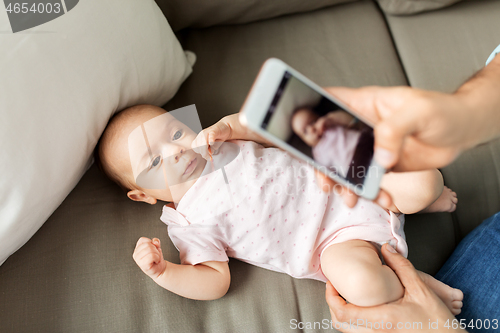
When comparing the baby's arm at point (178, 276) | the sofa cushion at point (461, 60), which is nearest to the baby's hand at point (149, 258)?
the baby's arm at point (178, 276)

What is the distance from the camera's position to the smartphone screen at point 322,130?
54 cm

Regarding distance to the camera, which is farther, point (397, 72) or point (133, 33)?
point (397, 72)

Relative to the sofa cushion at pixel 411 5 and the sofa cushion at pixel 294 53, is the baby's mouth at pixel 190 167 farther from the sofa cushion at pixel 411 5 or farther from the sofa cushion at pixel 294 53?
the sofa cushion at pixel 411 5

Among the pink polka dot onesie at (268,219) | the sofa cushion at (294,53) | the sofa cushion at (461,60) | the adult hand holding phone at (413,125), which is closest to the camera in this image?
the adult hand holding phone at (413,125)

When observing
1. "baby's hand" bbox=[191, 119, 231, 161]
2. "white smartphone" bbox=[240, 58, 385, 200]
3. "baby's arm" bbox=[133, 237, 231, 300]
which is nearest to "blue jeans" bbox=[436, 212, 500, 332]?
"white smartphone" bbox=[240, 58, 385, 200]

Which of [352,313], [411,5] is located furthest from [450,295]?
[411,5]

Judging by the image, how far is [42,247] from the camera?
80 cm

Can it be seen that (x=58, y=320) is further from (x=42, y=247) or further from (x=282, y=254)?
(x=282, y=254)

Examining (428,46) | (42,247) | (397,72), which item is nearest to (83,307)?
(42,247)

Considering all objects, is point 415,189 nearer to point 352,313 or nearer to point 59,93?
point 352,313

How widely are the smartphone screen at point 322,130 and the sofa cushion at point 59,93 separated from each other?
18.5 inches

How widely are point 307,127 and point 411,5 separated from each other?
92 cm

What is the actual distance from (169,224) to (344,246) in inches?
18.0

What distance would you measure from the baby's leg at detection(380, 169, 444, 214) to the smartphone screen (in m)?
0.27
